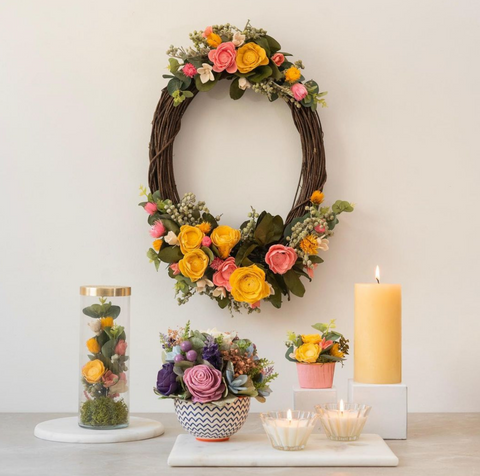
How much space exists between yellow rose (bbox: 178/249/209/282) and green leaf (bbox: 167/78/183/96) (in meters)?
0.33

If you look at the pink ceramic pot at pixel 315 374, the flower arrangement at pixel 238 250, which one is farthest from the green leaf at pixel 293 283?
the pink ceramic pot at pixel 315 374

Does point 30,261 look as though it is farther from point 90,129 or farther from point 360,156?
point 360,156

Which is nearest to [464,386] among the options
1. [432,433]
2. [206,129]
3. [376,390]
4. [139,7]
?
[432,433]

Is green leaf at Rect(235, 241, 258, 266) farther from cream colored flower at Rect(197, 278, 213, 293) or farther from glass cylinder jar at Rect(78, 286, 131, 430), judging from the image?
glass cylinder jar at Rect(78, 286, 131, 430)

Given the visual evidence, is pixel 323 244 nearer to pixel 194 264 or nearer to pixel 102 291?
pixel 194 264

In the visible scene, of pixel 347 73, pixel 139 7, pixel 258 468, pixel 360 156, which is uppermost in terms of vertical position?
pixel 139 7

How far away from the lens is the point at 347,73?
147 centimetres

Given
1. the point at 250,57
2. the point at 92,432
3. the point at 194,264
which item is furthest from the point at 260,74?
the point at 92,432

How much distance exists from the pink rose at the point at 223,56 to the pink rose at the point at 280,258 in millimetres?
370

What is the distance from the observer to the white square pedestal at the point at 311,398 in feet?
3.86

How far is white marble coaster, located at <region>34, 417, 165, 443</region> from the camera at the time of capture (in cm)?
113

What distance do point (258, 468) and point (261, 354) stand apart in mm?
461

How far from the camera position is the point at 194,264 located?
135 cm

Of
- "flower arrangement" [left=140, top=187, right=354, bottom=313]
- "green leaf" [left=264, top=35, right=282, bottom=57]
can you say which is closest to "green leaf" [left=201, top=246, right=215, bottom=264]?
"flower arrangement" [left=140, top=187, right=354, bottom=313]
